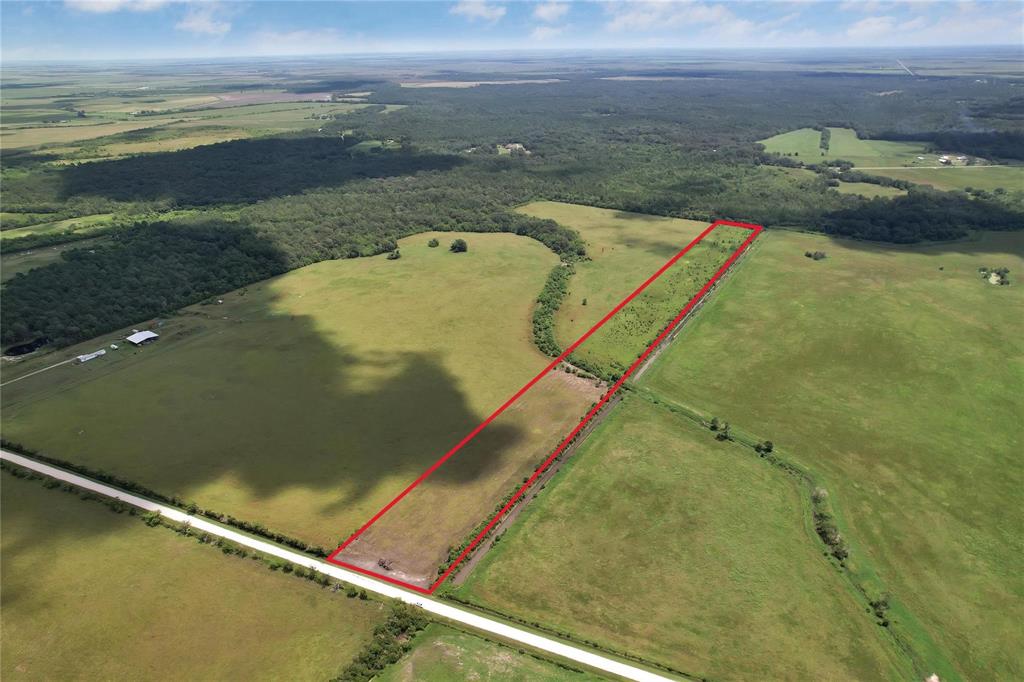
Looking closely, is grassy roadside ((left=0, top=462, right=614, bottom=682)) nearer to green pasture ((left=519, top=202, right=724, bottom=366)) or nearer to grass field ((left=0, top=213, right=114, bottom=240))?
green pasture ((left=519, top=202, right=724, bottom=366))

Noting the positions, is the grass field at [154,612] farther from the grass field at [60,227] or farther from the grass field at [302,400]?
the grass field at [60,227]

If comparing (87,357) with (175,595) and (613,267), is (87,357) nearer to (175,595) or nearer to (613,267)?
(175,595)

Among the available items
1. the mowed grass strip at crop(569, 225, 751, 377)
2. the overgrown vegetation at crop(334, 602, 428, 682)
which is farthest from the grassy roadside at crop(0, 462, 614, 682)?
the mowed grass strip at crop(569, 225, 751, 377)

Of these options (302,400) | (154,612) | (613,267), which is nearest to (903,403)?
(613,267)

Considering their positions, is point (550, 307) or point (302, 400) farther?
point (550, 307)

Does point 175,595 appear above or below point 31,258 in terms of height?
below

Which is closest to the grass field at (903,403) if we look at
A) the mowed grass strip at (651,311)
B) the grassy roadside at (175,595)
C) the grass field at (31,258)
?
the mowed grass strip at (651,311)
